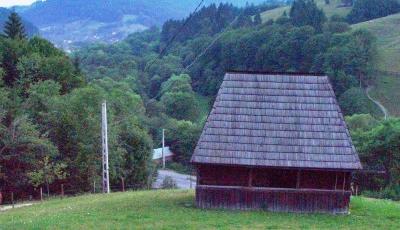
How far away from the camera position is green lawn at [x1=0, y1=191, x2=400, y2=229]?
1902 centimetres

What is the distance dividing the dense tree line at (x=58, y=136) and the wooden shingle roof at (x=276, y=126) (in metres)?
13.8

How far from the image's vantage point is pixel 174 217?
66.3 ft

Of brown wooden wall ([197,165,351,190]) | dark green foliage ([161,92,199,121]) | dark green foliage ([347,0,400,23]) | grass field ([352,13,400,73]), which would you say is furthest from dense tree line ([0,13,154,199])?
dark green foliage ([347,0,400,23])

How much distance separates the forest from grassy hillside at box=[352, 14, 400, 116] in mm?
2890

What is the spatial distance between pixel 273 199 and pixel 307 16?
106952mm

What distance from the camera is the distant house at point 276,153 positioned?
2169 cm

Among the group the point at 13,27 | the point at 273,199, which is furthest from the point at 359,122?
the point at 273,199

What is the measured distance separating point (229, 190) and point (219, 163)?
139cm

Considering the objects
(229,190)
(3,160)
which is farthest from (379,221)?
(3,160)

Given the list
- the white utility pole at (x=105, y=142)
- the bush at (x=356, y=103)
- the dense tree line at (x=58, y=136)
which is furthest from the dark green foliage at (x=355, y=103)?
the white utility pole at (x=105, y=142)

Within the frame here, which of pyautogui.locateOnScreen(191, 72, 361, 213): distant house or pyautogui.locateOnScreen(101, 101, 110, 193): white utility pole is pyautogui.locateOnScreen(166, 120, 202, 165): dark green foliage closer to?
pyautogui.locateOnScreen(101, 101, 110, 193): white utility pole

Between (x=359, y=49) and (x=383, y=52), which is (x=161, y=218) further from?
(x=383, y=52)

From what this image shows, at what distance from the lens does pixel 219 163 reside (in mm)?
21609

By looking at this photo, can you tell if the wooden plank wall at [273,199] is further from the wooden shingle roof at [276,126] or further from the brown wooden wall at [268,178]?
the wooden shingle roof at [276,126]
